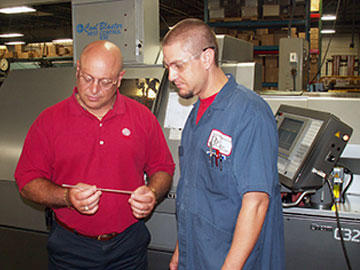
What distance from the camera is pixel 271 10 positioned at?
5.45m

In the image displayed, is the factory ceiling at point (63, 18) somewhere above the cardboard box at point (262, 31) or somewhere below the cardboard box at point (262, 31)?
above

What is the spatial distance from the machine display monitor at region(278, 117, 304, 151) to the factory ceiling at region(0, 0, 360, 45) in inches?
326

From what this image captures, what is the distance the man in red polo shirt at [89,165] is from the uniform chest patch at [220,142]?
379 mm

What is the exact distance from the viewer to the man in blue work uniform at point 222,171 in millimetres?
1029

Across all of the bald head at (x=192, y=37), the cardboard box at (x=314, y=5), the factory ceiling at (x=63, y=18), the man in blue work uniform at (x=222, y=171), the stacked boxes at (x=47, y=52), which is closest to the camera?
the man in blue work uniform at (x=222, y=171)

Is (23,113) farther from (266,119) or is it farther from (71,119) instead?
(266,119)

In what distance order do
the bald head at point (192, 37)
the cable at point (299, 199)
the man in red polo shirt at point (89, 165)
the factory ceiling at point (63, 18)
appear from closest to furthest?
the bald head at point (192, 37)
the man in red polo shirt at point (89, 165)
the cable at point (299, 199)
the factory ceiling at point (63, 18)

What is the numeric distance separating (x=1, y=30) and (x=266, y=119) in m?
12.2

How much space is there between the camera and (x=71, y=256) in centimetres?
141

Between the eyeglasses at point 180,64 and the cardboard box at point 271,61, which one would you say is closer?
the eyeglasses at point 180,64

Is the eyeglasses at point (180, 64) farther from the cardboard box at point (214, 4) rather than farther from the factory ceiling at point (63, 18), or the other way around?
the factory ceiling at point (63, 18)

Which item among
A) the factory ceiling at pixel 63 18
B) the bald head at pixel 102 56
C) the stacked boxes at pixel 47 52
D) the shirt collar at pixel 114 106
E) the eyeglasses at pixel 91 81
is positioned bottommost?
the shirt collar at pixel 114 106

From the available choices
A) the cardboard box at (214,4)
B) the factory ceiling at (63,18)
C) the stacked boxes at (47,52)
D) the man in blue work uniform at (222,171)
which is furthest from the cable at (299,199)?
the factory ceiling at (63,18)

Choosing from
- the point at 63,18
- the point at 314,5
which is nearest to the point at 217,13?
the point at 314,5
